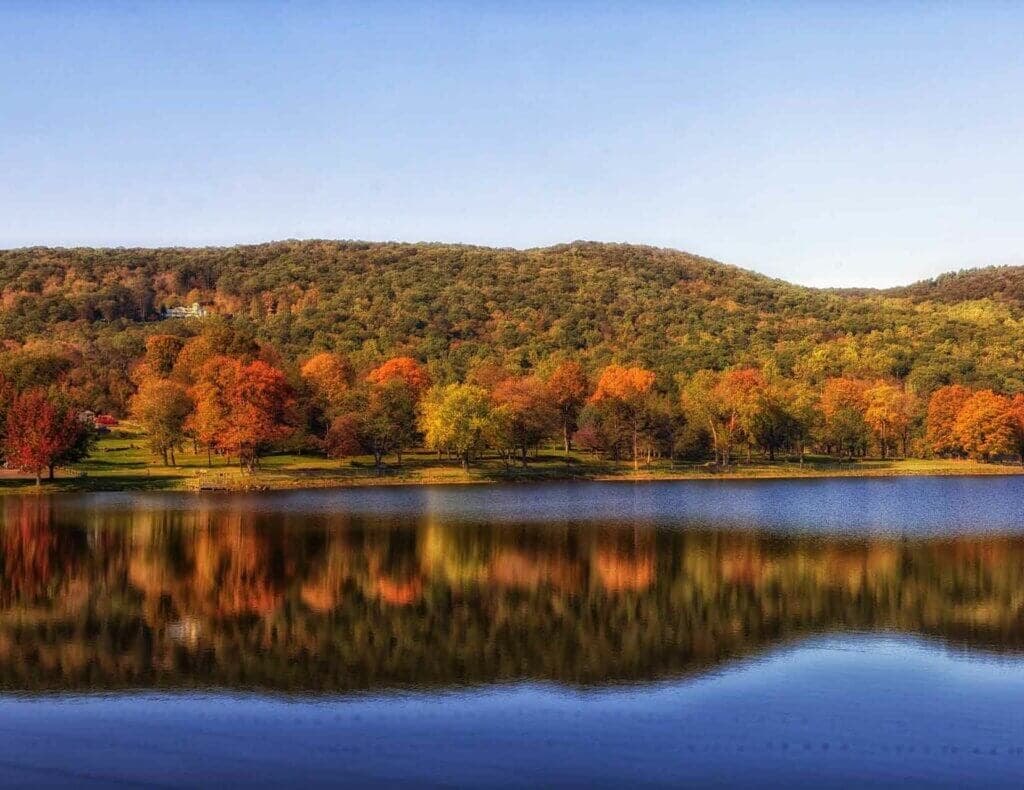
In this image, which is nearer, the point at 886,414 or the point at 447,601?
the point at 447,601

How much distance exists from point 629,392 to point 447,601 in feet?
238

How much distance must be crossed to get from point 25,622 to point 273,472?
5291cm

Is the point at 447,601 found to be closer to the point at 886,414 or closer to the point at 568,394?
the point at 568,394

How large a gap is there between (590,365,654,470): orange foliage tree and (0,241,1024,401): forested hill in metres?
4.98

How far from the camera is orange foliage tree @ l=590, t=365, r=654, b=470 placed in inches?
3706

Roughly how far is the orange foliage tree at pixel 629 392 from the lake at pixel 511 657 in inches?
1797

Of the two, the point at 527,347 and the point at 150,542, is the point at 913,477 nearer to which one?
the point at 527,347

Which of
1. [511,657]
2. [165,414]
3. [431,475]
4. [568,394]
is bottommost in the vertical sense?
[431,475]

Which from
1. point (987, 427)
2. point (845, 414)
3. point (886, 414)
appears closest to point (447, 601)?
point (845, 414)

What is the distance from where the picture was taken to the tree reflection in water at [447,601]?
2369cm

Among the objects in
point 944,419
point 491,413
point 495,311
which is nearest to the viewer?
point 491,413

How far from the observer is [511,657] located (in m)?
24.3

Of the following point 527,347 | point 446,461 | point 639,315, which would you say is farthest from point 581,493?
point 639,315

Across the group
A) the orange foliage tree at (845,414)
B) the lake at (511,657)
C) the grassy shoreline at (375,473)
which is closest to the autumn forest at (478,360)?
the orange foliage tree at (845,414)
